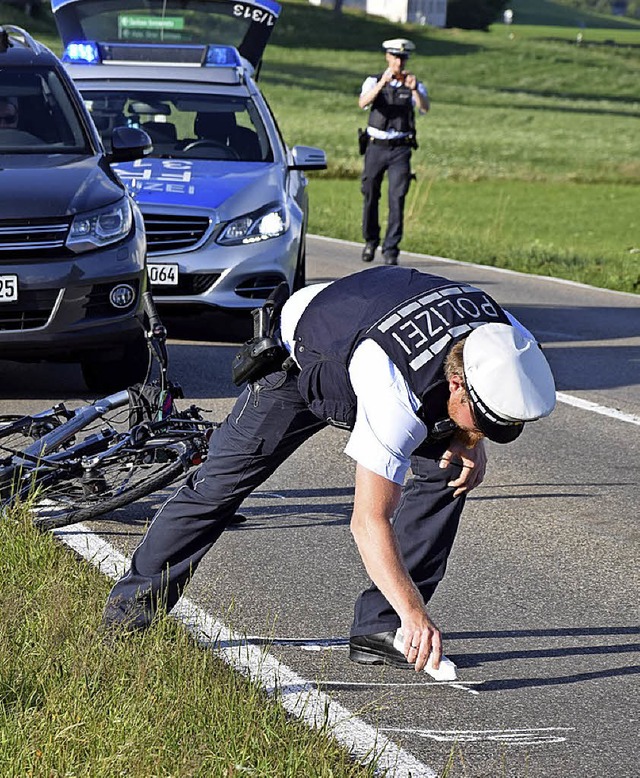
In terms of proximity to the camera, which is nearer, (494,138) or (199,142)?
(199,142)

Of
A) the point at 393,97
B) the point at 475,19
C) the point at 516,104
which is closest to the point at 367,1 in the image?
the point at 475,19

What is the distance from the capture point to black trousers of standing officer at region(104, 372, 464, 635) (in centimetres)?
460

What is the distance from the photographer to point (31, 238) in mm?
8477

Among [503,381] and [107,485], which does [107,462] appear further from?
[503,381]

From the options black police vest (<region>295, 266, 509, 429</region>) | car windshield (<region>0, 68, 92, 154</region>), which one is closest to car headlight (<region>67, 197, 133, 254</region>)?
car windshield (<region>0, 68, 92, 154</region>)

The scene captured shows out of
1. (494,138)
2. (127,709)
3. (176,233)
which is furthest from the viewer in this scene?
(494,138)

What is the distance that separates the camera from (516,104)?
254 ft

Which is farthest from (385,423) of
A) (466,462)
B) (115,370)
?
(115,370)

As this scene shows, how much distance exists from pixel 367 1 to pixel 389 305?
156 m

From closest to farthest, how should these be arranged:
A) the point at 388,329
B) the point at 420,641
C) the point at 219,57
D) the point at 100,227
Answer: the point at 420,641
the point at 388,329
the point at 100,227
the point at 219,57

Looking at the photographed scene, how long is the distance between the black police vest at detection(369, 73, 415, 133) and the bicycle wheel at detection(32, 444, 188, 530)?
10.5 m

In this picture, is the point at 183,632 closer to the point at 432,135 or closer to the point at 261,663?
the point at 261,663

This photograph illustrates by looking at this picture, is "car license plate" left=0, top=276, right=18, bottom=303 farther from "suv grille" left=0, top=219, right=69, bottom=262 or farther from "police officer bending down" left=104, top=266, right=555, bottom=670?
"police officer bending down" left=104, top=266, right=555, bottom=670

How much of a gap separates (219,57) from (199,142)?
3.84 ft
